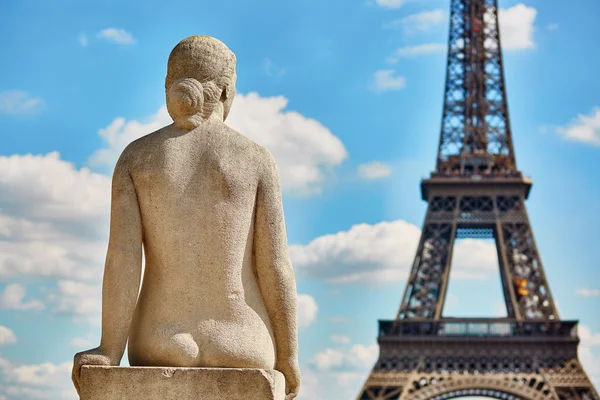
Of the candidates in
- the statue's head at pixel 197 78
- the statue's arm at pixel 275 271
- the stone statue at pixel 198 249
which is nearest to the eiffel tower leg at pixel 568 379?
the statue's arm at pixel 275 271

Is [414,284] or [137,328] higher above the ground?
[414,284]

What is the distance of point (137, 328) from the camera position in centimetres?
639

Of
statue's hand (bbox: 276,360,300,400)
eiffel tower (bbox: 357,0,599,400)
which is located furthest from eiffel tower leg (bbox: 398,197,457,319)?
statue's hand (bbox: 276,360,300,400)

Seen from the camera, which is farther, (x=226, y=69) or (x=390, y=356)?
(x=390, y=356)

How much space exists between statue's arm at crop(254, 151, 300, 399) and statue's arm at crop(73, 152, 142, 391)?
707 millimetres

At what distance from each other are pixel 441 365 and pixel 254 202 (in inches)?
2228

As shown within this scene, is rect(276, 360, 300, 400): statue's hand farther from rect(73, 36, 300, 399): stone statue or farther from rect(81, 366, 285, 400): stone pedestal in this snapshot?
rect(81, 366, 285, 400): stone pedestal

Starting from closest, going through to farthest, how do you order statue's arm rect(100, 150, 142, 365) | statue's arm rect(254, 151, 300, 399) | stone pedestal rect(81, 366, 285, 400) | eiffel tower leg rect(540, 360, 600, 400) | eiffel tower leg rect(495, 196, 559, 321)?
stone pedestal rect(81, 366, 285, 400)
statue's arm rect(100, 150, 142, 365)
statue's arm rect(254, 151, 300, 399)
eiffel tower leg rect(540, 360, 600, 400)
eiffel tower leg rect(495, 196, 559, 321)

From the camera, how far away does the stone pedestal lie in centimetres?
600

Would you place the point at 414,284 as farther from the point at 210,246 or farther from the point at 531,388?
the point at 210,246

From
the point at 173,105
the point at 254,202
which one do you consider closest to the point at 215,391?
the point at 254,202

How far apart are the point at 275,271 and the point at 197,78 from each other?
4.08 ft

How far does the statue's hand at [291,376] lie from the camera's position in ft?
21.3

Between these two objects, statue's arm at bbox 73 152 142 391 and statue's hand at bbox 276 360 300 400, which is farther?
statue's hand at bbox 276 360 300 400
